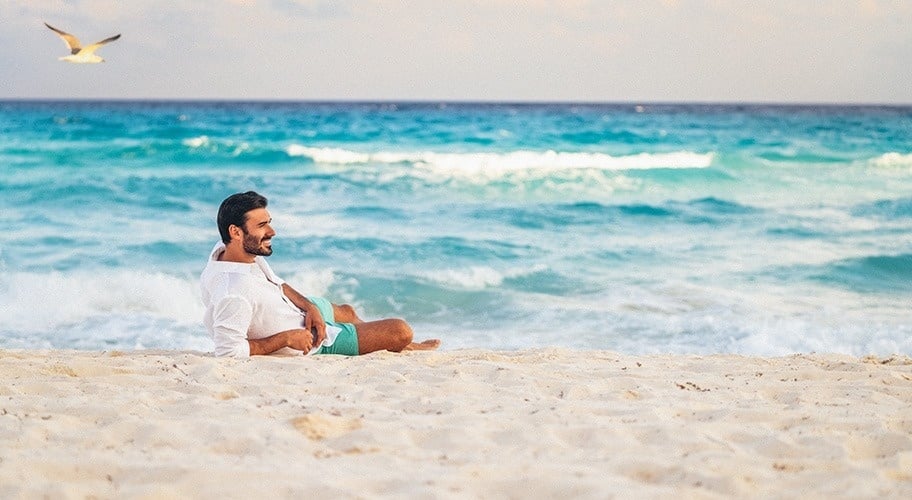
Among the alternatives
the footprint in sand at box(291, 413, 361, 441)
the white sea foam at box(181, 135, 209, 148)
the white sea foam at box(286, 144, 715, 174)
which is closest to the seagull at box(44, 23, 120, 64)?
the footprint in sand at box(291, 413, 361, 441)

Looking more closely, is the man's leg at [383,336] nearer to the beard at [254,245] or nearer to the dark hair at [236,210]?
the beard at [254,245]

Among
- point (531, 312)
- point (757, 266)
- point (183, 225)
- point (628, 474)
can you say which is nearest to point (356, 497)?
point (628, 474)

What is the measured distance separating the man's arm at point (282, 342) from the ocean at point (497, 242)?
246 cm

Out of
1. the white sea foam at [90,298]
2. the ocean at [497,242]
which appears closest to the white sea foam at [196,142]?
the ocean at [497,242]

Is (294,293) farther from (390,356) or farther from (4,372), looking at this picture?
(4,372)

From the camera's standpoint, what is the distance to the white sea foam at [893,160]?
23156 mm

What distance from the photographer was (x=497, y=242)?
12.7 metres

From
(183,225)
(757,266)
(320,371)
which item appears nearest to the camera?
(320,371)

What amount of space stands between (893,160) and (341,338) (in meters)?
21.9

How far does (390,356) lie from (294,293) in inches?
26.3

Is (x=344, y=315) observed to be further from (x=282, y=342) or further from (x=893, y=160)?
(x=893, y=160)

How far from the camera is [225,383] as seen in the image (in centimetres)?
435

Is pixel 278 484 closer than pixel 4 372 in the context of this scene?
Yes

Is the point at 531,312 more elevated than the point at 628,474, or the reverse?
the point at 628,474
